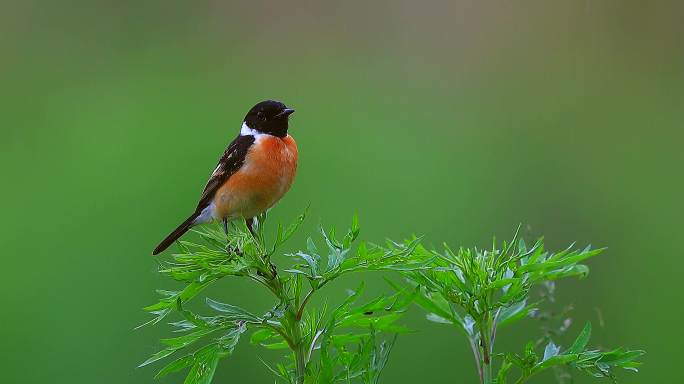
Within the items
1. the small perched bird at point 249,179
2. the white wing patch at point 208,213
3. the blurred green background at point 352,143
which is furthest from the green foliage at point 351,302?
the blurred green background at point 352,143

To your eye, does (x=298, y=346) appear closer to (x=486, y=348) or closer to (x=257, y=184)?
(x=486, y=348)

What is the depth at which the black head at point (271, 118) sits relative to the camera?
379cm

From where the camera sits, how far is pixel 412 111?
7316 mm

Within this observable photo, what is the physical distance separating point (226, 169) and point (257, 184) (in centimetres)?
22

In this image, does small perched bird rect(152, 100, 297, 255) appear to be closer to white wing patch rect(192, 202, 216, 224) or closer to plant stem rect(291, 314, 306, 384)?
white wing patch rect(192, 202, 216, 224)

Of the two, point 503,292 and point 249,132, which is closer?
point 503,292

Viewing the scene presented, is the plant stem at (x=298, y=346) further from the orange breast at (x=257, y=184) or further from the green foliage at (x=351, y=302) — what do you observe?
the orange breast at (x=257, y=184)

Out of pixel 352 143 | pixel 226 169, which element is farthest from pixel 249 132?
pixel 352 143

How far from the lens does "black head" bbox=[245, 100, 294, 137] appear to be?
379 centimetres

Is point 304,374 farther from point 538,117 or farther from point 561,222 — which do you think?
point 538,117

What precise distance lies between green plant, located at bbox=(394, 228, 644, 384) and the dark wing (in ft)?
6.35

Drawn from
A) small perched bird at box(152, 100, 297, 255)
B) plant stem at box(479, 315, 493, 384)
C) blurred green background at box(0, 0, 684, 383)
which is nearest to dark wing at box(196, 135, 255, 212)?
small perched bird at box(152, 100, 297, 255)

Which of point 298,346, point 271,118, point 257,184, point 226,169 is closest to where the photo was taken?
point 298,346

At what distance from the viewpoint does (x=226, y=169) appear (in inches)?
142
